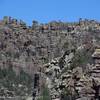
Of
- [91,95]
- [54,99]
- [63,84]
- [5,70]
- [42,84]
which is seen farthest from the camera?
[5,70]

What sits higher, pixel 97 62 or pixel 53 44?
pixel 53 44

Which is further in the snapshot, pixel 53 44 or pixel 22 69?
pixel 53 44

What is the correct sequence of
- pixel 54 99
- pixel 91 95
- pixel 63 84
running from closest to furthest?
pixel 91 95 < pixel 63 84 < pixel 54 99

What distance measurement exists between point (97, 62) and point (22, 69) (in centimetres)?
9283

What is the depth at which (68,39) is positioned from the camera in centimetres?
14738

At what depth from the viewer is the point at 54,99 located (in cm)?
6962

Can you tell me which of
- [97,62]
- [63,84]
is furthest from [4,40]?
[97,62]

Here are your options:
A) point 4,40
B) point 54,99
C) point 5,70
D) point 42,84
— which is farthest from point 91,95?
point 4,40

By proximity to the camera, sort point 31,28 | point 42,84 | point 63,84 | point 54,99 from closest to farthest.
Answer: point 63,84, point 54,99, point 42,84, point 31,28

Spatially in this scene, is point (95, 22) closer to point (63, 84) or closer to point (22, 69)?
point (22, 69)

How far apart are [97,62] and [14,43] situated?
10054 centimetres

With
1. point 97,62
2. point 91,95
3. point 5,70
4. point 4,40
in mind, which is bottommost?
point 91,95

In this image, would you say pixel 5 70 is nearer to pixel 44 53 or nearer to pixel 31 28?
pixel 44 53

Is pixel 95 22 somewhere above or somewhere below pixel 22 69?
above
